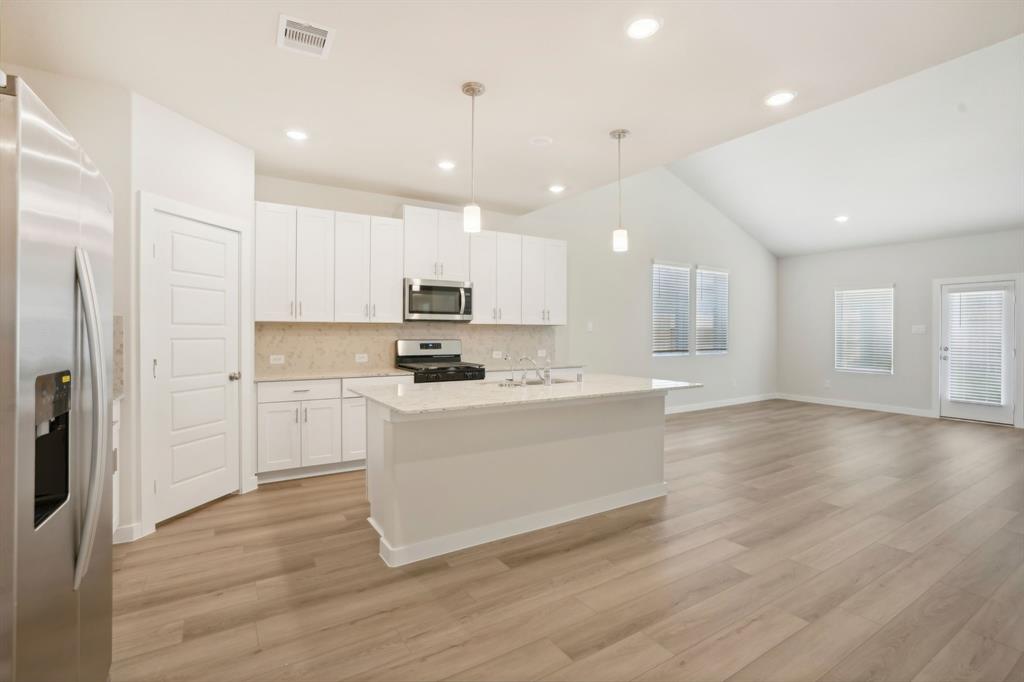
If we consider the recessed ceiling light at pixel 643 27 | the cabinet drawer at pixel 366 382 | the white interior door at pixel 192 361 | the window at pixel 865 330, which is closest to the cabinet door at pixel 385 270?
the cabinet drawer at pixel 366 382

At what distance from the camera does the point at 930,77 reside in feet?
15.1

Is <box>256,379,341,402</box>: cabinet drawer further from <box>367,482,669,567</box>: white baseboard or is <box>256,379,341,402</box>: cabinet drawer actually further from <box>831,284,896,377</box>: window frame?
<box>831,284,896,377</box>: window frame

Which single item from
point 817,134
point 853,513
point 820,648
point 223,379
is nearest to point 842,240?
point 817,134

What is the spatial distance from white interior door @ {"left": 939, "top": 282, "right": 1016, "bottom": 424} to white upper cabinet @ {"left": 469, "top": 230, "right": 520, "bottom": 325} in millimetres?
6415

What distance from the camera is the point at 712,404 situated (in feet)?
25.9

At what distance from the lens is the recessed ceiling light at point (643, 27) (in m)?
2.26

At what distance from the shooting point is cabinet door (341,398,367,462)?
4242mm

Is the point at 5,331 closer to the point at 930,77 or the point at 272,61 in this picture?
→ the point at 272,61

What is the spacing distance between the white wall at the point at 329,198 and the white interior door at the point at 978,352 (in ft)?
23.5

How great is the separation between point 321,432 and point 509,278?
2502 mm

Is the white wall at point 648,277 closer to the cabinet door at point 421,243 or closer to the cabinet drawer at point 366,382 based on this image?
the cabinet door at point 421,243

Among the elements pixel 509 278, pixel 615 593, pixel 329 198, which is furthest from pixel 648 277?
pixel 615 593

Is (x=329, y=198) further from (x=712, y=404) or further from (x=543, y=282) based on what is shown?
(x=712, y=404)

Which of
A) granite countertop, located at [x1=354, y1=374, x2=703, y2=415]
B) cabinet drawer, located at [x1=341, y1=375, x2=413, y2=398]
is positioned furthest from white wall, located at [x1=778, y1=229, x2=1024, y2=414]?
cabinet drawer, located at [x1=341, y1=375, x2=413, y2=398]
